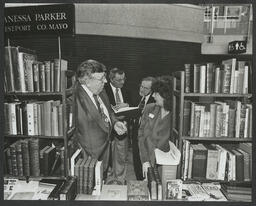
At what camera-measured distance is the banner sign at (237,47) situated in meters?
2.59

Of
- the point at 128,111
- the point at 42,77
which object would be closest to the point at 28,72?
the point at 42,77

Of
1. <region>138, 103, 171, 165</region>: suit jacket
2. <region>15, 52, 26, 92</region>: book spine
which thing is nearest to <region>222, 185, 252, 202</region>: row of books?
<region>138, 103, 171, 165</region>: suit jacket

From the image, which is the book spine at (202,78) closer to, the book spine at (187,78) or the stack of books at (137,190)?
the book spine at (187,78)

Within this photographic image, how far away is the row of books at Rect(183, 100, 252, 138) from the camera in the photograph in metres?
2.58

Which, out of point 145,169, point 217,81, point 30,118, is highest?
point 217,81

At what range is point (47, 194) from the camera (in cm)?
264

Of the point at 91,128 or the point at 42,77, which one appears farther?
the point at 91,128

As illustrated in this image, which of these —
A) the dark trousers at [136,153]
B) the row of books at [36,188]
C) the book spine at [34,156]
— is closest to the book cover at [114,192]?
the dark trousers at [136,153]

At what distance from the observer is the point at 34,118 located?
8.51 feet

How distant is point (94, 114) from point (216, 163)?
1.25 meters

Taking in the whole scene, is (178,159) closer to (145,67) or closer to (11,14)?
(145,67)

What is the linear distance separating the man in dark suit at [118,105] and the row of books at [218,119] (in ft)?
1.91

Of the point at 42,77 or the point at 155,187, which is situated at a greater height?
the point at 42,77

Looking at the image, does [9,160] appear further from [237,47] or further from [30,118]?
[237,47]
